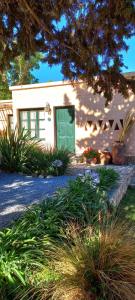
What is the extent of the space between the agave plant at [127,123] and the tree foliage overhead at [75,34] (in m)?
5.48

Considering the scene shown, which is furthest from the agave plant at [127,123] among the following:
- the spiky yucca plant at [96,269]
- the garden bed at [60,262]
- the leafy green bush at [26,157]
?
the spiky yucca plant at [96,269]

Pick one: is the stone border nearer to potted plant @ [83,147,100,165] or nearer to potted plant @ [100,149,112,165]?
potted plant @ [100,149,112,165]

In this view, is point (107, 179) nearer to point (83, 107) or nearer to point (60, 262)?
point (60, 262)

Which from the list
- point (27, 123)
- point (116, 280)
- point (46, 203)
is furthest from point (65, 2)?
point (27, 123)

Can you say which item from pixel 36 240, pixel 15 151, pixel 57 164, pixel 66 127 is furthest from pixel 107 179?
pixel 66 127

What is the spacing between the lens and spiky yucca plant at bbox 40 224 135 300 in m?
2.39

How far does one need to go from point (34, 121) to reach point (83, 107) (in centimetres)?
260

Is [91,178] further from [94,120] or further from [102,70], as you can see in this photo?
[94,120]

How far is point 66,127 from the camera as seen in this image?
12.4 meters

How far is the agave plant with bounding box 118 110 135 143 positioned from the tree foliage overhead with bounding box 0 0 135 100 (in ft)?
18.0

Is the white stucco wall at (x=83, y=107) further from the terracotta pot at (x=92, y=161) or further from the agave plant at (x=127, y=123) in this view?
the terracotta pot at (x=92, y=161)

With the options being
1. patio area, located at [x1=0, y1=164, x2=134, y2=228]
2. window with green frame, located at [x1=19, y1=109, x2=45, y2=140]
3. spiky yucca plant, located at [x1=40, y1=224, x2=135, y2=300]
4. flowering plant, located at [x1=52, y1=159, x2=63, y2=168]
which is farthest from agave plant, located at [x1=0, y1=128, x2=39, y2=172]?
spiky yucca plant, located at [x1=40, y1=224, x2=135, y2=300]

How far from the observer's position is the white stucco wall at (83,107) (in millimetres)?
11023

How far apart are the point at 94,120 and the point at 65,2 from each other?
26.4 ft
